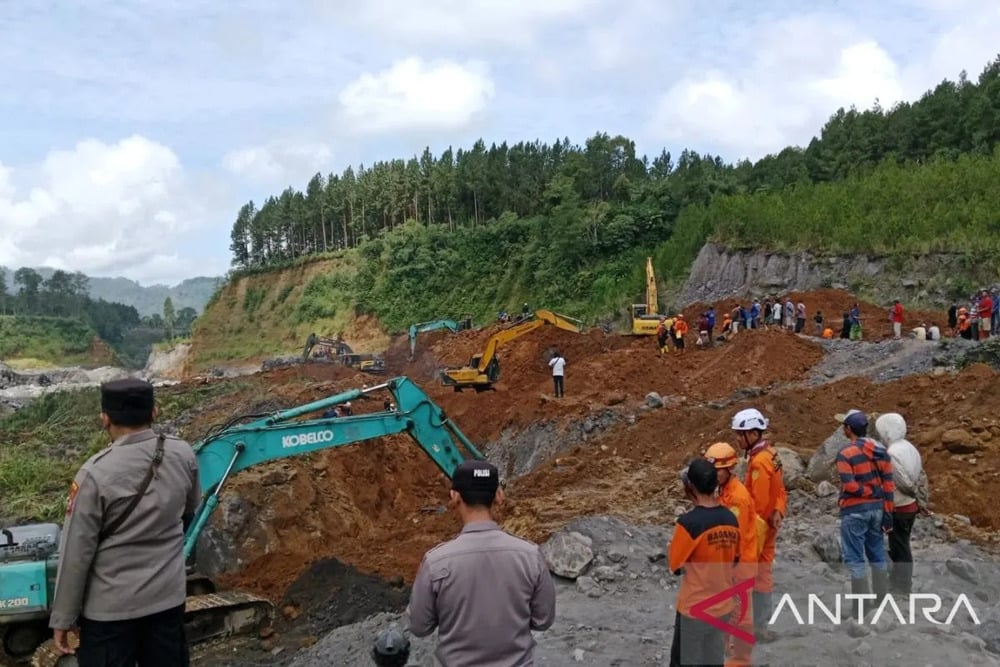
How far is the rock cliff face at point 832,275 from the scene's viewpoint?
27.4 meters

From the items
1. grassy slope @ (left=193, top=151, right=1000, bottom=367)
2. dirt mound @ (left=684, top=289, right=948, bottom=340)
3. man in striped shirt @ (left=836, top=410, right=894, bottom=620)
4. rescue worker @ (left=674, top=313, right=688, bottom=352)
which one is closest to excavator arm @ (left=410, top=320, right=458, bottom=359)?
grassy slope @ (left=193, top=151, right=1000, bottom=367)

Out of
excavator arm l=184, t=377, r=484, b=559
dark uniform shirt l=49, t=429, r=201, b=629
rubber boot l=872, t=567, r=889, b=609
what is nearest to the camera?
dark uniform shirt l=49, t=429, r=201, b=629

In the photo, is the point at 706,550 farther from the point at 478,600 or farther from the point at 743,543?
the point at 478,600

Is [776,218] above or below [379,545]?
above

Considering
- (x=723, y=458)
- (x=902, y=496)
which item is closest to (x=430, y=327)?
(x=902, y=496)

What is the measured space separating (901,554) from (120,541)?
5482mm

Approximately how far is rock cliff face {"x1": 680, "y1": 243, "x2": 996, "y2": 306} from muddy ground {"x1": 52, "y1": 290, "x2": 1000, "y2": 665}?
10.4m

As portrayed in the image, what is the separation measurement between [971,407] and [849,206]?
81.6 ft

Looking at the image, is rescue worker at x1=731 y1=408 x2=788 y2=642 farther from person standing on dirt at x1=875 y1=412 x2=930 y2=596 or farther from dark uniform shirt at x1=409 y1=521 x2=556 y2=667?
dark uniform shirt at x1=409 y1=521 x2=556 y2=667

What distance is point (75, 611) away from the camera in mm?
2967

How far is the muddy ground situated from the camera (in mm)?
6785

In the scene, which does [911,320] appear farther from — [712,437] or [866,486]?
[866,486]

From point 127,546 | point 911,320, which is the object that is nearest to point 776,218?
point 911,320

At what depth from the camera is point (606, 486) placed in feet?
35.8
